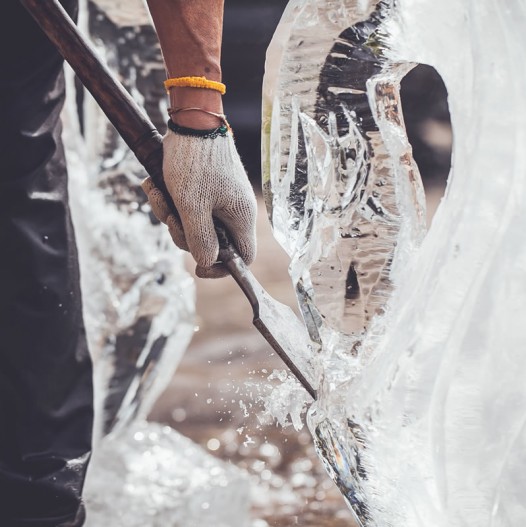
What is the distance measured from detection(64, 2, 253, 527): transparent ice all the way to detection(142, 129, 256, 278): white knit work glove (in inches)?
31.6

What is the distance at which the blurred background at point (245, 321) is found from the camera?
197cm

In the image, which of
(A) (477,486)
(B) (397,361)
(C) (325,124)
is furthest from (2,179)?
(A) (477,486)

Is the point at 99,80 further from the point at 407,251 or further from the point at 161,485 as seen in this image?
the point at 161,485

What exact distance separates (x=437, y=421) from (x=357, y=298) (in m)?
0.21

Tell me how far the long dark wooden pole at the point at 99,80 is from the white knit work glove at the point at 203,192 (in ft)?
0.09

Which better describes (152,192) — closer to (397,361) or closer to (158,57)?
(397,361)

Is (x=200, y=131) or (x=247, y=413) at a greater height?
(x=200, y=131)

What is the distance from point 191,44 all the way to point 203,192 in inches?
8.5

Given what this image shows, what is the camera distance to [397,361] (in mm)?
1036

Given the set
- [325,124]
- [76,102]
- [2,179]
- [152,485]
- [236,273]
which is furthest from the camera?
[76,102]

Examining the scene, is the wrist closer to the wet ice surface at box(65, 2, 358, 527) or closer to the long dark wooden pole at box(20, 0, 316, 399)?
the long dark wooden pole at box(20, 0, 316, 399)

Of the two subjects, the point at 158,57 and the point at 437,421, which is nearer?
the point at 437,421

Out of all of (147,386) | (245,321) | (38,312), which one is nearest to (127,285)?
(147,386)

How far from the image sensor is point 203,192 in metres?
1.32
